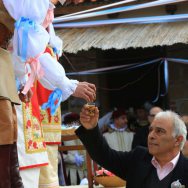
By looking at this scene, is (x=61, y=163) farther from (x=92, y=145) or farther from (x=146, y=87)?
(x=92, y=145)

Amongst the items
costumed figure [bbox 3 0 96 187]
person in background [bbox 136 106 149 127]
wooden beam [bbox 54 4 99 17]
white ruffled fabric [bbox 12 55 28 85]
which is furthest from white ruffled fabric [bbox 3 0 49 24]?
person in background [bbox 136 106 149 127]

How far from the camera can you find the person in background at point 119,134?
7.79 metres

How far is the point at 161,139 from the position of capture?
3.41 metres

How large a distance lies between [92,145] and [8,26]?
95 centimetres

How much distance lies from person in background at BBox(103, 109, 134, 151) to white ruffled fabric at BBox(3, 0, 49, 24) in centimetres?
522

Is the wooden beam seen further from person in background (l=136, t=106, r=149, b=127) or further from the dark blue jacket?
the dark blue jacket

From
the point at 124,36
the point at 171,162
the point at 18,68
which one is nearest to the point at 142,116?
the point at 124,36

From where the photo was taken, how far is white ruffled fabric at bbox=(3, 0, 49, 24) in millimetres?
2611

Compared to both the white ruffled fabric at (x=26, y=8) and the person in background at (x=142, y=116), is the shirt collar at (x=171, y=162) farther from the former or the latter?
the person in background at (x=142, y=116)

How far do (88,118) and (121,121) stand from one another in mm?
4797

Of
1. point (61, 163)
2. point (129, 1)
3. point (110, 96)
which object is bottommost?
point (61, 163)

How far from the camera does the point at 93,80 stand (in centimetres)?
917

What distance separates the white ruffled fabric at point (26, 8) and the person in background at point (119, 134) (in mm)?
5215

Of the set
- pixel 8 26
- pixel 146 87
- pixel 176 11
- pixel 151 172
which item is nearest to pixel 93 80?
pixel 146 87
